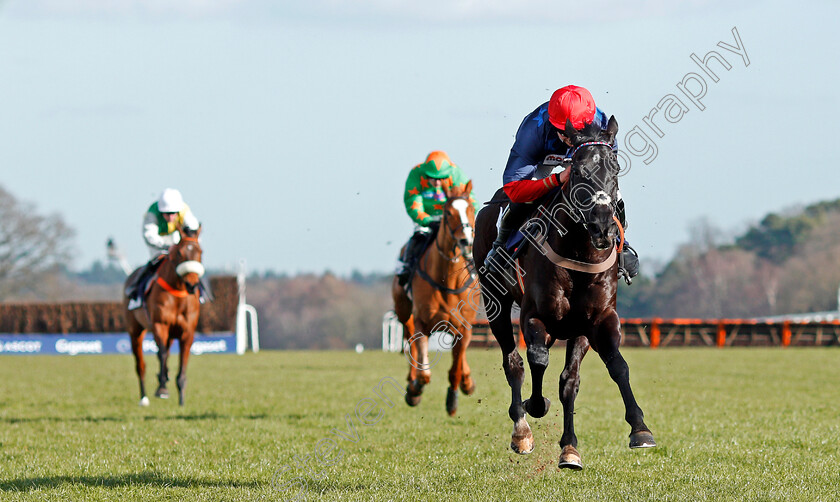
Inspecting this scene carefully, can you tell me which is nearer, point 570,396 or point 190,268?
point 570,396

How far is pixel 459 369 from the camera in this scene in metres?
9.66

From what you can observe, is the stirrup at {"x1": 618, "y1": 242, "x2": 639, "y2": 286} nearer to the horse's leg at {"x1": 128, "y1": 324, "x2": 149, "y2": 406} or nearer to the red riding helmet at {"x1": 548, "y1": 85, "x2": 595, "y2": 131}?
the red riding helmet at {"x1": 548, "y1": 85, "x2": 595, "y2": 131}

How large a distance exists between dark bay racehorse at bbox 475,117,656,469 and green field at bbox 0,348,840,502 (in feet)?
2.03

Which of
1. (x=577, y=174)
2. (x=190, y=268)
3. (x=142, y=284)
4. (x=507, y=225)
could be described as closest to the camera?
(x=577, y=174)

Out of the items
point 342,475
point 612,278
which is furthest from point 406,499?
point 612,278

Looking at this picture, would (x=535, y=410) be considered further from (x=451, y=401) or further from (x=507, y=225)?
(x=451, y=401)

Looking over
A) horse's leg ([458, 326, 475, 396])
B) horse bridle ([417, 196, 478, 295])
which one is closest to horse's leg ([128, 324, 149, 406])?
horse bridle ([417, 196, 478, 295])

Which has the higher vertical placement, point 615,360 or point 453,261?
point 453,261

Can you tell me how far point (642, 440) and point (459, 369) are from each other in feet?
15.7

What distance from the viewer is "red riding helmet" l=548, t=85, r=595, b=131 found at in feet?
18.7

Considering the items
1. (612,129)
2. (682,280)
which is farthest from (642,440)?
(682,280)

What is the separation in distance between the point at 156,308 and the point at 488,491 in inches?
286

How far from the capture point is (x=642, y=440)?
4.94 meters

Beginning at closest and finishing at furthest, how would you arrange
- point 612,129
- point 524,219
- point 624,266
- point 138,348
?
point 612,129, point 624,266, point 524,219, point 138,348
